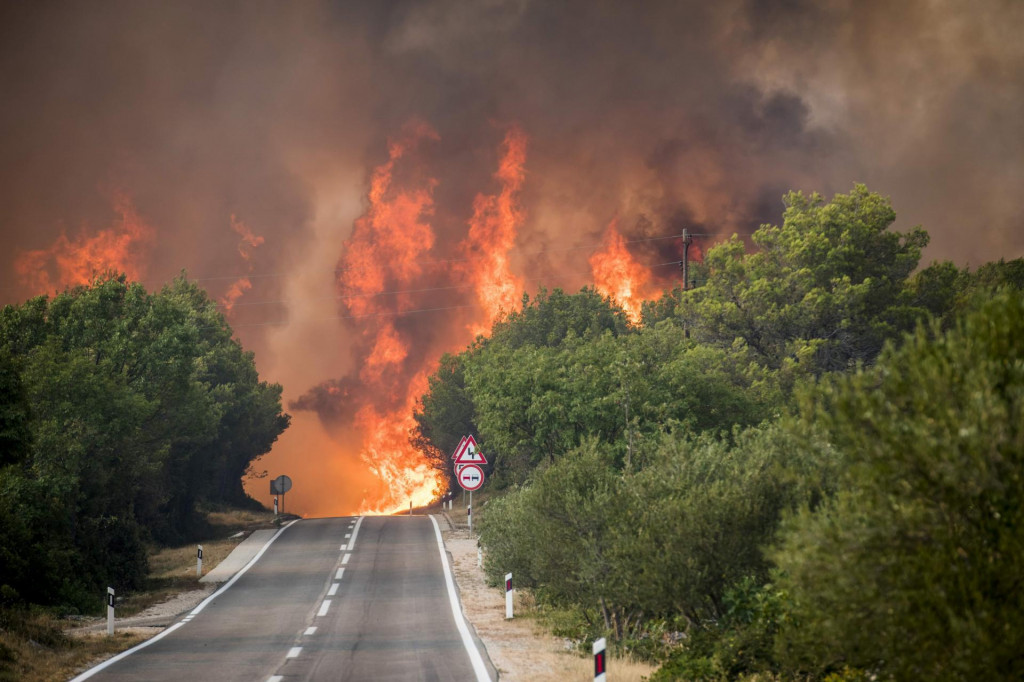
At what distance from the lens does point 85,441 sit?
29938mm

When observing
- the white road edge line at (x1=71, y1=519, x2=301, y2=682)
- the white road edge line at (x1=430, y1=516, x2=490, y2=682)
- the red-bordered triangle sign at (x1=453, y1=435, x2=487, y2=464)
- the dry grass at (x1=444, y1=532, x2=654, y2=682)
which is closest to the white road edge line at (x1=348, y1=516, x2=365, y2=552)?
the white road edge line at (x1=71, y1=519, x2=301, y2=682)

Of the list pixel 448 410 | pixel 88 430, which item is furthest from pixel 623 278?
pixel 88 430

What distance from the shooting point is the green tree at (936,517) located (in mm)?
6461

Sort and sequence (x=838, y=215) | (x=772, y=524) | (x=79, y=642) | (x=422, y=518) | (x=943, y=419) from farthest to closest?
1. (x=422, y=518)
2. (x=838, y=215)
3. (x=79, y=642)
4. (x=772, y=524)
5. (x=943, y=419)

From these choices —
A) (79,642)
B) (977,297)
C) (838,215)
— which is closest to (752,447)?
Answer: (977,297)

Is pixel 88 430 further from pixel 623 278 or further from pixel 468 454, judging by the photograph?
pixel 623 278

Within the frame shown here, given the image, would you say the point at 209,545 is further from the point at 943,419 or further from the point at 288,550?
the point at 943,419

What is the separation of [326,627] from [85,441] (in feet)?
39.9

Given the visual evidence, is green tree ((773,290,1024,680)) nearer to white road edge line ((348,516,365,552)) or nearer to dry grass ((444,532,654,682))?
dry grass ((444,532,654,682))

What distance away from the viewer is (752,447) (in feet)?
48.2

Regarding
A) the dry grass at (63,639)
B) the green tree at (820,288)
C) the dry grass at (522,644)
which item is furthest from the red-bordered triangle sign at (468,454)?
the green tree at (820,288)

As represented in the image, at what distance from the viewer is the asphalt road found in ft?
55.1

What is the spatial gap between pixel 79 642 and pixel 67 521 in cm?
1008

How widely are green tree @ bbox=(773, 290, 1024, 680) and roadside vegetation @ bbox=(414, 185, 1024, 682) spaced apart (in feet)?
0.05
